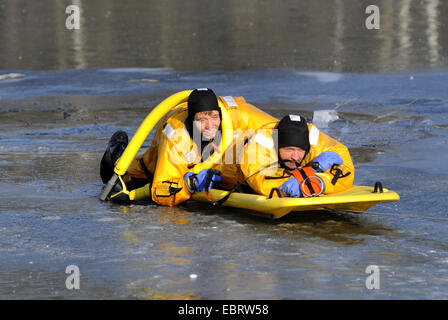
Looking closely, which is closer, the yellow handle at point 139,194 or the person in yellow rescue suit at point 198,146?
the person in yellow rescue suit at point 198,146

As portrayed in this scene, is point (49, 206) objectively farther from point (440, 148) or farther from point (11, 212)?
point (440, 148)

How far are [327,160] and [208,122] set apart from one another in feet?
3.93

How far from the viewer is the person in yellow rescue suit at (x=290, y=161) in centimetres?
698

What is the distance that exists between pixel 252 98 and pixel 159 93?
1.73 meters

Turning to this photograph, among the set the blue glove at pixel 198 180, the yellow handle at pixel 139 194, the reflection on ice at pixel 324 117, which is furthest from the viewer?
the reflection on ice at pixel 324 117

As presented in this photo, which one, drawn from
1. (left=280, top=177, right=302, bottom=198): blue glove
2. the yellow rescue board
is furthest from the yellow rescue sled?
(left=280, top=177, right=302, bottom=198): blue glove

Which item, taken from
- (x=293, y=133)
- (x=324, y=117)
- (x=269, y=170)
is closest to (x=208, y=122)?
(x=269, y=170)

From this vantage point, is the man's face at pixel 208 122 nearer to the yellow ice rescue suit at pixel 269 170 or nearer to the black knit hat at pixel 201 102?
the black knit hat at pixel 201 102

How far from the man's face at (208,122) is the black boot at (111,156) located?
1212 mm

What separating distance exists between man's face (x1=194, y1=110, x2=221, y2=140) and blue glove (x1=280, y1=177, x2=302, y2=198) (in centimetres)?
109

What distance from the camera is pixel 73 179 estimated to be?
9.04 m

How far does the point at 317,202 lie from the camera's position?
21.7ft

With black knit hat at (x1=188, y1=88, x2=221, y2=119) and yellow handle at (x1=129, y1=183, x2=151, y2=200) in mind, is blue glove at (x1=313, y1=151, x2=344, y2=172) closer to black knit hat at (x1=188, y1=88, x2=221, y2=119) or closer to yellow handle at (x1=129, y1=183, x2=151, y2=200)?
black knit hat at (x1=188, y1=88, x2=221, y2=119)

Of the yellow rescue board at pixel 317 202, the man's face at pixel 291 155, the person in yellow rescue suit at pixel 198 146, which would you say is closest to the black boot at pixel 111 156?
the person in yellow rescue suit at pixel 198 146
